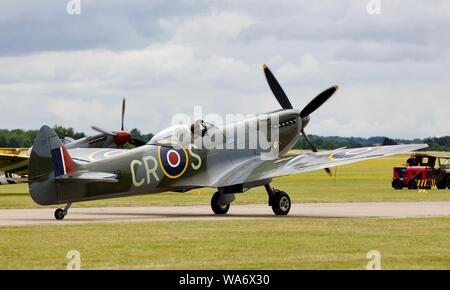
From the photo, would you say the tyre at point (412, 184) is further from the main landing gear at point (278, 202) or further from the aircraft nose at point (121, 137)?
the main landing gear at point (278, 202)

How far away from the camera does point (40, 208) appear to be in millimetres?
32344

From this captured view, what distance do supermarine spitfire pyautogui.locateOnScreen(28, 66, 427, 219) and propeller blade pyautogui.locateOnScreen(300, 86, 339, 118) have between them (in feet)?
0.11

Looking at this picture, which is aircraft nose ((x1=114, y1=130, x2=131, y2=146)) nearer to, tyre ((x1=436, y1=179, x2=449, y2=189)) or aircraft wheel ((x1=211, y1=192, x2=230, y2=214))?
aircraft wheel ((x1=211, y1=192, x2=230, y2=214))

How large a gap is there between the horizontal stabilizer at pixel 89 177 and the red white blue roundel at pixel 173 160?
2.02 metres

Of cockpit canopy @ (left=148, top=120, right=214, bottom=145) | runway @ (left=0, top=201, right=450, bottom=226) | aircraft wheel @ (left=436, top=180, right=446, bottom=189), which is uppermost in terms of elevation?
cockpit canopy @ (left=148, top=120, right=214, bottom=145)

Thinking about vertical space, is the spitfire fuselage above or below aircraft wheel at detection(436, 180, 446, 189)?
above

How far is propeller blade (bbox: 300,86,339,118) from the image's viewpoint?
31266 mm

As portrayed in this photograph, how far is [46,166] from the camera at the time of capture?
24.2m

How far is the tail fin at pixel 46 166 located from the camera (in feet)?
79.2

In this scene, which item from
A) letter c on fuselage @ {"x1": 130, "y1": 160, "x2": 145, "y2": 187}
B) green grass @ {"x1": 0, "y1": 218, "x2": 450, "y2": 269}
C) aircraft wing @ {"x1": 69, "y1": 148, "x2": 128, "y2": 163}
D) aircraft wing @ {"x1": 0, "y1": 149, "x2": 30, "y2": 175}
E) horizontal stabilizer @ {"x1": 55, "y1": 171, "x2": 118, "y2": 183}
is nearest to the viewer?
green grass @ {"x1": 0, "y1": 218, "x2": 450, "y2": 269}

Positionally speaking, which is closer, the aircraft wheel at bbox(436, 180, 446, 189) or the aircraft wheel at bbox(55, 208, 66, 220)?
the aircraft wheel at bbox(55, 208, 66, 220)

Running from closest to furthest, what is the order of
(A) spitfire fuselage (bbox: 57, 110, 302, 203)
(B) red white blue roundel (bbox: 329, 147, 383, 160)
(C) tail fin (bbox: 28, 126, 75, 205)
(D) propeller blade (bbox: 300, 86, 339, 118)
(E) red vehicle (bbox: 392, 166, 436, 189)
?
(C) tail fin (bbox: 28, 126, 75, 205) < (A) spitfire fuselage (bbox: 57, 110, 302, 203) < (B) red white blue roundel (bbox: 329, 147, 383, 160) < (D) propeller blade (bbox: 300, 86, 339, 118) < (E) red vehicle (bbox: 392, 166, 436, 189)

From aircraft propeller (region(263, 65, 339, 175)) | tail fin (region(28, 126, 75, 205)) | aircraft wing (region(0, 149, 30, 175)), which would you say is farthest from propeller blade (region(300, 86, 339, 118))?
aircraft wing (region(0, 149, 30, 175))
